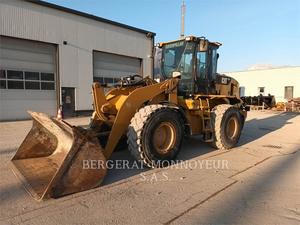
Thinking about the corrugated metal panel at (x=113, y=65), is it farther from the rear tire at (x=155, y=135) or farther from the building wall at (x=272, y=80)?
the building wall at (x=272, y=80)

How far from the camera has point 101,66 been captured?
18.9 metres

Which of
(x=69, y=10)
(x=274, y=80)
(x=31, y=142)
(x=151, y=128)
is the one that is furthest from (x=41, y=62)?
(x=274, y=80)

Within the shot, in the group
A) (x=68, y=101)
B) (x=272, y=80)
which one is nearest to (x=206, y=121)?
(x=68, y=101)

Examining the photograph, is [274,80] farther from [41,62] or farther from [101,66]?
[41,62]

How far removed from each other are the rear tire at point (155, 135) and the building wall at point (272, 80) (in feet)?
104

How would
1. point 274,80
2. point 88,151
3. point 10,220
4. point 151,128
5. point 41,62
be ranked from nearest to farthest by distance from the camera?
point 10,220
point 88,151
point 151,128
point 41,62
point 274,80

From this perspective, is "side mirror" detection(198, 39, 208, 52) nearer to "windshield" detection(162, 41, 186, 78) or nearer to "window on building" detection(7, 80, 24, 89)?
"windshield" detection(162, 41, 186, 78)

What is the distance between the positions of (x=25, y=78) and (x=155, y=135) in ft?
39.6

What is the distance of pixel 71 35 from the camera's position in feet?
55.4

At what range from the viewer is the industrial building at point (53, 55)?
14.5m

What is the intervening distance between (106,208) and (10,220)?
1163mm

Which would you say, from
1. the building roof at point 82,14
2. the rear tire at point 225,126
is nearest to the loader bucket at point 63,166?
the rear tire at point 225,126

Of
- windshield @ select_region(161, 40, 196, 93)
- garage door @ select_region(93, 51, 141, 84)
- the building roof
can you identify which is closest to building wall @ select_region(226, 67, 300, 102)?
the building roof

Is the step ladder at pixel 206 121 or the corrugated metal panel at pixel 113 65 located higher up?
the corrugated metal panel at pixel 113 65
